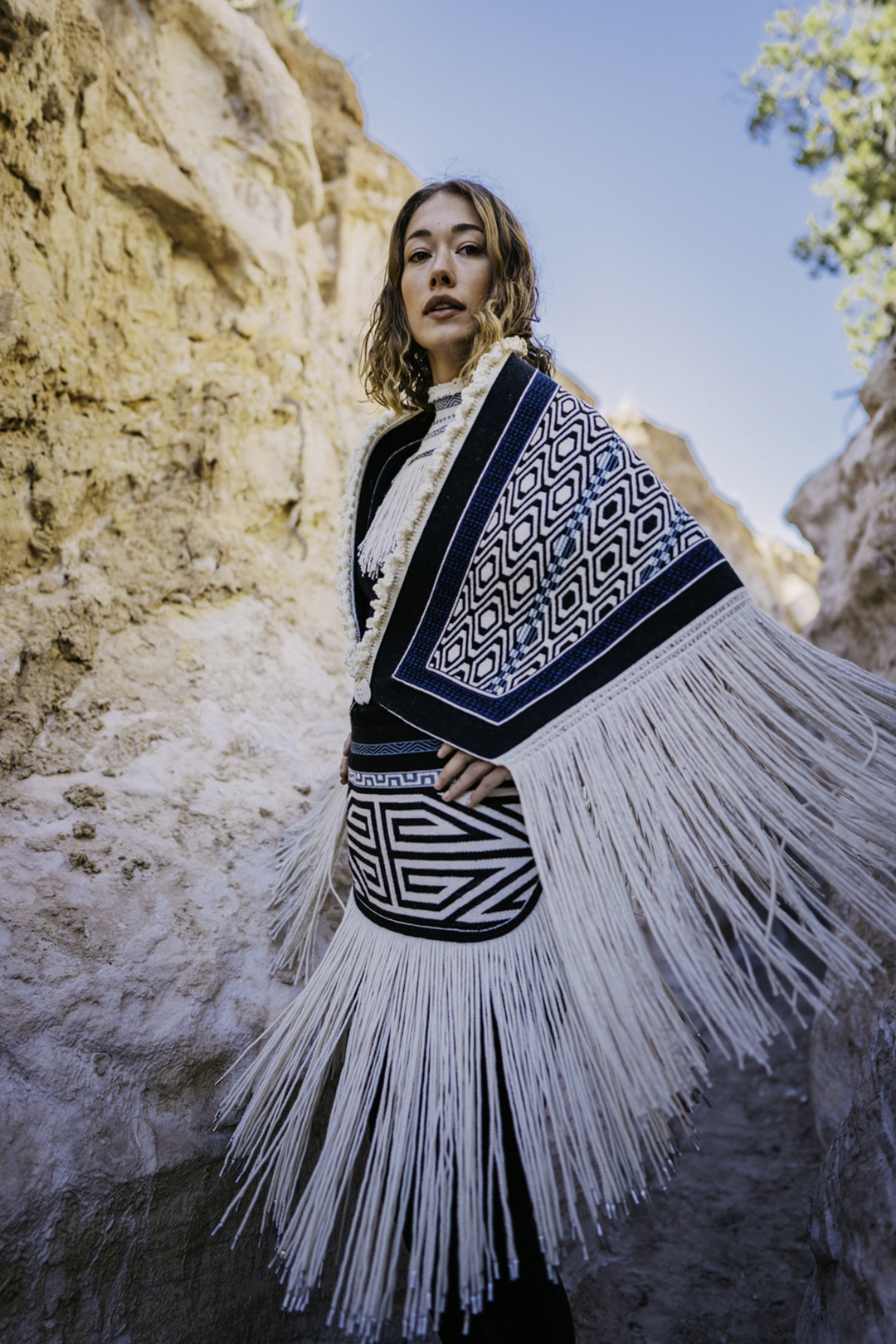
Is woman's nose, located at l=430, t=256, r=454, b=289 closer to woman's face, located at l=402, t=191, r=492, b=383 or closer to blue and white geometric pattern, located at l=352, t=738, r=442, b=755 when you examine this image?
woman's face, located at l=402, t=191, r=492, b=383

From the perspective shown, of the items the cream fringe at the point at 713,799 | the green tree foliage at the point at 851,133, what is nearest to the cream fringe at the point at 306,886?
the cream fringe at the point at 713,799

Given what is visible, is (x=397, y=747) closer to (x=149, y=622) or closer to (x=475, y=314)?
(x=475, y=314)

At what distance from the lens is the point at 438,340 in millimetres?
1316

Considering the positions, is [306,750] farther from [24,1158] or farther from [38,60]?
[38,60]

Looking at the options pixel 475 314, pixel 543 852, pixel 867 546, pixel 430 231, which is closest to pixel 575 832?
pixel 543 852

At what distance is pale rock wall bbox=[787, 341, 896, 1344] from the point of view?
1.00 metres

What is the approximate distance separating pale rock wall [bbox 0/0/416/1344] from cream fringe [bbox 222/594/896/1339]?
32 centimetres

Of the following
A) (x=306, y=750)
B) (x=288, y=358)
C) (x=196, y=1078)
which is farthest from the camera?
(x=288, y=358)

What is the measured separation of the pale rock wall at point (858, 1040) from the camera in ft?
3.29

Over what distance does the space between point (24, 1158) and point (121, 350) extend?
1.90 m

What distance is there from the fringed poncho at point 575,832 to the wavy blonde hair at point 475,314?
0.59 feet

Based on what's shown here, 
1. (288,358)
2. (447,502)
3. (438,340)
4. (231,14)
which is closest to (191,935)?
(447,502)

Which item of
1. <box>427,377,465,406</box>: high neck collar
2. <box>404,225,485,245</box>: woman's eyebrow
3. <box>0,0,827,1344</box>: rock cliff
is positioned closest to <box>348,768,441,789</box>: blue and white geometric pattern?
<box>0,0,827,1344</box>: rock cliff

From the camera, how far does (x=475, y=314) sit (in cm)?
130
